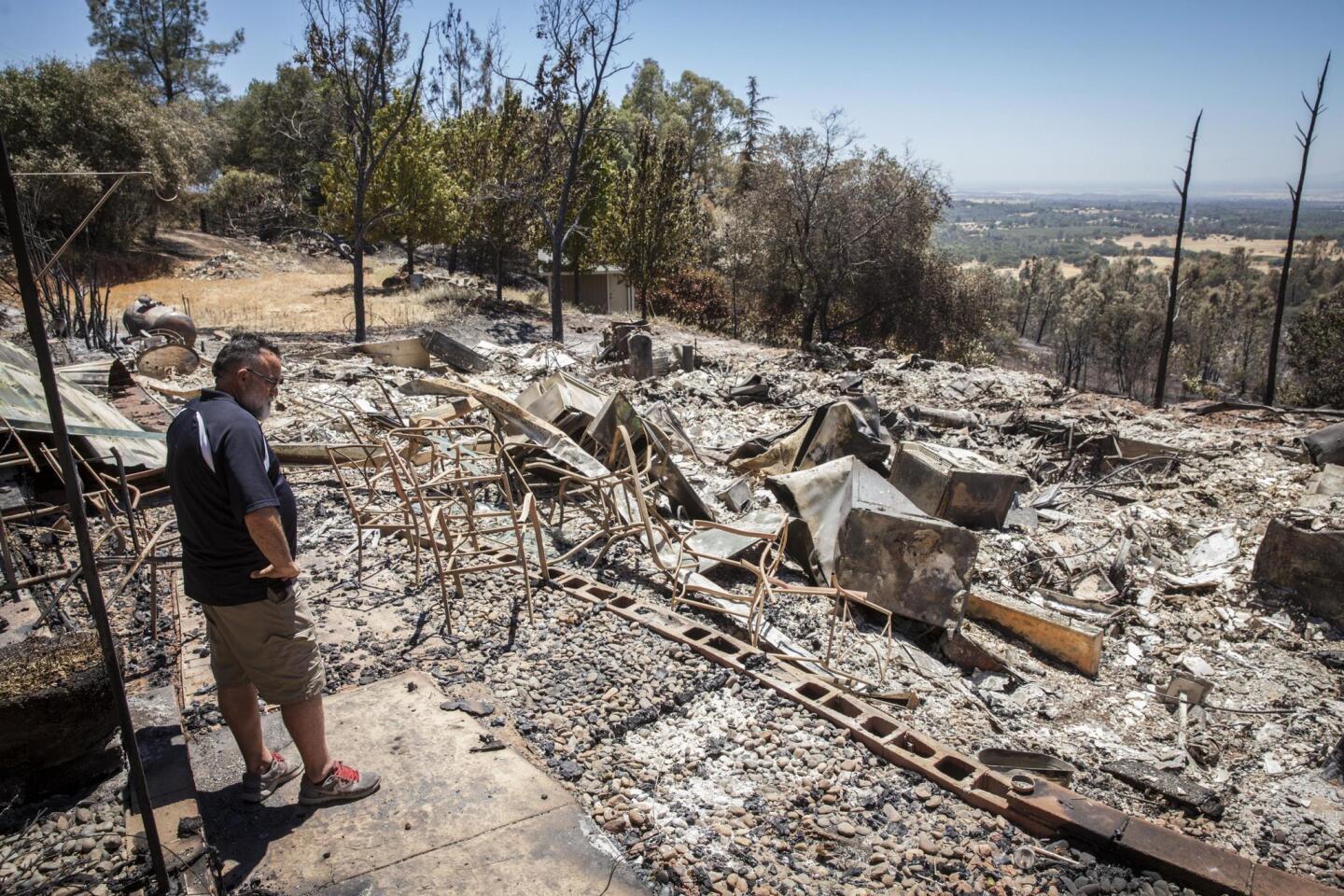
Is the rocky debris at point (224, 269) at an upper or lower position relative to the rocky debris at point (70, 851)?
upper

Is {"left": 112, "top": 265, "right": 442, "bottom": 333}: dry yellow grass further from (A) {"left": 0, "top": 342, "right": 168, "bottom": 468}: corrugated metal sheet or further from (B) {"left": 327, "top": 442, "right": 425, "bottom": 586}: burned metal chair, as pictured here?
(B) {"left": 327, "top": 442, "right": 425, "bottom": 586}: burned metal chair

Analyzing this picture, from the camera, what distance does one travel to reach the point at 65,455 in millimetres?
1835

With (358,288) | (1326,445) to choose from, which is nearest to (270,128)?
(358,288)

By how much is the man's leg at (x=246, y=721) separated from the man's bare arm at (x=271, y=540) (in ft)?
1.76

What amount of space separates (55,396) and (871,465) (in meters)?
7.52

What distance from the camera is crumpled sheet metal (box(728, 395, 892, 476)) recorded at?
8.44 metres

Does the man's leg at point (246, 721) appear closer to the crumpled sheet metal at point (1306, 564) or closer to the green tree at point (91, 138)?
the crumpled sheet metal at point (1306, 564)

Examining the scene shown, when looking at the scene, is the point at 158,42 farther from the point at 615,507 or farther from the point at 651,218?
the point at 615,507

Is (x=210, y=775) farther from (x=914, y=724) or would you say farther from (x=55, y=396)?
(x=914, y=724)

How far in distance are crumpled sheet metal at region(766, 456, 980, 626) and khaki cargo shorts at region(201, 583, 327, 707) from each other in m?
3.23

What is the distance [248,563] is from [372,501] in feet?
9.27

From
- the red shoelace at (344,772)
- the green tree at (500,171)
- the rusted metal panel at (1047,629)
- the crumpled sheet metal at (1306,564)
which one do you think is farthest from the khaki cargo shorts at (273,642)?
the green tree at (500,171)

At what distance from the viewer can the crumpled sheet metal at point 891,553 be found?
534 cm

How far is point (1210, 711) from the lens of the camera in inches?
208
